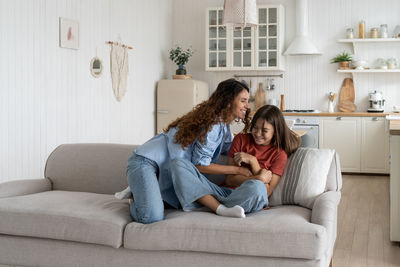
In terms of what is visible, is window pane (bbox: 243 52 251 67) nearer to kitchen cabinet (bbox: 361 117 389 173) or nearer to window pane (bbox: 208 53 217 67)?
window pane (bbox: 208 53 217 67)

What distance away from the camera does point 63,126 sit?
5.18 meters

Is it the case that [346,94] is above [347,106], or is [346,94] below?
above

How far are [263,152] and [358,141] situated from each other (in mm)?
4463

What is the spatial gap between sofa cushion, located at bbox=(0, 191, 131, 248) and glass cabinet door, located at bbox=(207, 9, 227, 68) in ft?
16.6

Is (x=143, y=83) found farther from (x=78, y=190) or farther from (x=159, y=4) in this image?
(x=78, y=190)

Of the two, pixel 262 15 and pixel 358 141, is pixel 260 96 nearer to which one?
pixel 262 15

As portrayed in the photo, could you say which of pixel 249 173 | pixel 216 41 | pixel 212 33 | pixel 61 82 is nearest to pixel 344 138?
pixel 216 41

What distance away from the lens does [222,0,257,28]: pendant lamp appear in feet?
13.8

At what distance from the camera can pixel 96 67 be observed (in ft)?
19.0

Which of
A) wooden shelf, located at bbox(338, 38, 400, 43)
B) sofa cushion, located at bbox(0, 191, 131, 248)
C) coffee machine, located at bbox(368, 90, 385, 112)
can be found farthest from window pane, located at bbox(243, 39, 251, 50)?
sofa cushion, located at bbox(0, 191, 131, 248)

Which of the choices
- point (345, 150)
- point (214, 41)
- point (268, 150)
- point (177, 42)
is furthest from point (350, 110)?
point (268, 150)

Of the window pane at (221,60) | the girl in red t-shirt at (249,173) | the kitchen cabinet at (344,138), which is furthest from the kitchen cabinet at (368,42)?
the girl in red t-shirt at (249,173)

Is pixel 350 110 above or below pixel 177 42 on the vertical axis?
below

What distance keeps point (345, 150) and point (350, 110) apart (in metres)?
0.67
